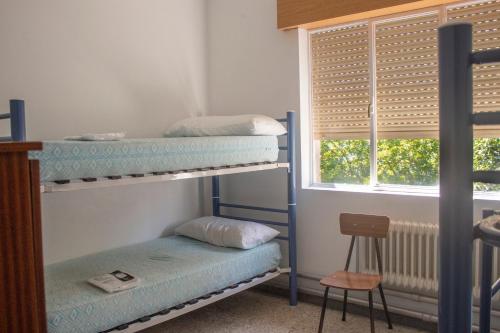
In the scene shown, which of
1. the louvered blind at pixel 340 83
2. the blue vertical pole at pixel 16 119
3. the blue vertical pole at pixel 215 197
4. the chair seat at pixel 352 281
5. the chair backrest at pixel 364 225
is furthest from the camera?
the blue vertical pole at pixel 215 197

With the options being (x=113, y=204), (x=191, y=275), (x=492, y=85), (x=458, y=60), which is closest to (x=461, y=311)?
(x=458, y=60)

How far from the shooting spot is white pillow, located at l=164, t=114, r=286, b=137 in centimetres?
318

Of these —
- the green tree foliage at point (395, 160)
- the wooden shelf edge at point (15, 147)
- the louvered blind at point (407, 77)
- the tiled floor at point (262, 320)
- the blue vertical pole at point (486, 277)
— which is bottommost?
the tiled floor at point (262, 320)

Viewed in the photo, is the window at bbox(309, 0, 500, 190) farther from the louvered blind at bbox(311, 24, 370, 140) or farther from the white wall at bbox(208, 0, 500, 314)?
the white wall at bbox(208, 0, 500, 314)

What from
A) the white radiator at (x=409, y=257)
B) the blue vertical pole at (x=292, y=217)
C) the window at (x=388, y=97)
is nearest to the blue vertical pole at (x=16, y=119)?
the blue vertical pole at (x=292, y=217)

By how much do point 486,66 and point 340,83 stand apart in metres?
1.03

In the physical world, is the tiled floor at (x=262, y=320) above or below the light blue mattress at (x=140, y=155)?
below

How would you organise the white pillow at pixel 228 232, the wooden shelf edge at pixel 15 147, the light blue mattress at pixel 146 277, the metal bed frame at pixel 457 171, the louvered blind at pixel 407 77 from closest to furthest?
1. the metal bed frame at pixel 457 171
2. the wooden shelf edge at pixel 15 147
3. the light blue mattress at pixel 146 277
4. the louvered blind at pixel 407 77
5. the white pillow at pixel 228 232

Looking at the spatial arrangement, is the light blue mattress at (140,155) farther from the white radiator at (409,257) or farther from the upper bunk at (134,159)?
the white radiator at (409,257)

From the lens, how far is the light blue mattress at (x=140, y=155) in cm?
205

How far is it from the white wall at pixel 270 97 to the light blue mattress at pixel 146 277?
391 millimetres

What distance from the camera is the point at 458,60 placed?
0.83 metres

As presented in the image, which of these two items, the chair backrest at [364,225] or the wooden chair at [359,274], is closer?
the wooden chair at [359,274]

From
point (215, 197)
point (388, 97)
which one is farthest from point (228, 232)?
point (388, 97)
